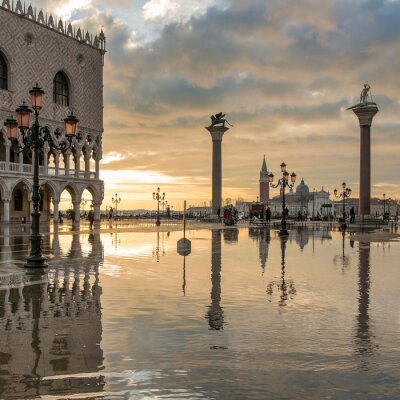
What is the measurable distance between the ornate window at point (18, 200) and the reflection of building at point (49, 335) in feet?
158

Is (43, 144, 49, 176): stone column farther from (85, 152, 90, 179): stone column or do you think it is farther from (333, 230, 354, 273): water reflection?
(333, 230, 354, 273): water reflection

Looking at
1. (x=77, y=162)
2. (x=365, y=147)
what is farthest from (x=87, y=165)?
(x=365, y=147)

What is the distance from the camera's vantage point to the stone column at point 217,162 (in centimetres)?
5750

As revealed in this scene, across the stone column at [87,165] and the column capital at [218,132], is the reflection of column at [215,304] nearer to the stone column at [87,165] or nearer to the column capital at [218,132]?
the column capital at [218,132]

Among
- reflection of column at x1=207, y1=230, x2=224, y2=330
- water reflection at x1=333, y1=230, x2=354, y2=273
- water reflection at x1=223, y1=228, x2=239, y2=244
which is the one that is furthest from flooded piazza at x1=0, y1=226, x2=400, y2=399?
water reflection at x1=223, y1=228, x2=239, y2=244

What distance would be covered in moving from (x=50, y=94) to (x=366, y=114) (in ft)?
106

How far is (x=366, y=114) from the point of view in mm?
50000

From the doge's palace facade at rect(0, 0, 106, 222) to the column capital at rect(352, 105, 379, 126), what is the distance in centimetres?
2957

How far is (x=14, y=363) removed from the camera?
589 centimetres

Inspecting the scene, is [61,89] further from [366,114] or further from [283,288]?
[283,288]

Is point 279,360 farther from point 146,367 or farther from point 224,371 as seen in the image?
point 146,367

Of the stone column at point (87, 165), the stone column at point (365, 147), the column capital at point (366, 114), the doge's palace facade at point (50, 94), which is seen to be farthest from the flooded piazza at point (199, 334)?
the stone column at point (87, 165)

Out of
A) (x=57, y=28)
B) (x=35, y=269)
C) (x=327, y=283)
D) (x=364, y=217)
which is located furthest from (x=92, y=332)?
(x=57, y=28)

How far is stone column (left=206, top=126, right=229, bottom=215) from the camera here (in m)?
57.5
